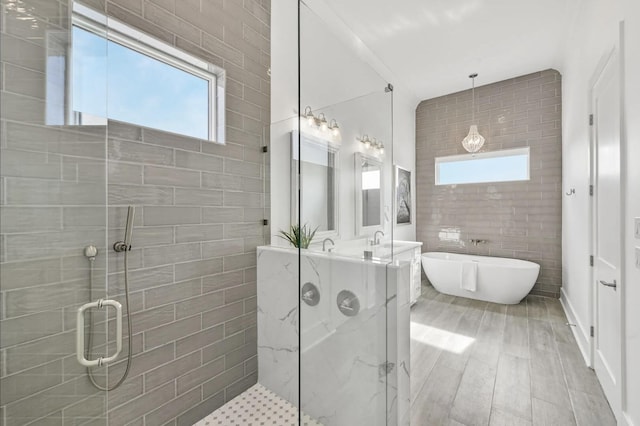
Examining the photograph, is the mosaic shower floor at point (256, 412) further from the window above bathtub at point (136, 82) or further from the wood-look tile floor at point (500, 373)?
the window above bathtub at point (136, 82)

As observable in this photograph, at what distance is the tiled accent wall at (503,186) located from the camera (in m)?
3.94

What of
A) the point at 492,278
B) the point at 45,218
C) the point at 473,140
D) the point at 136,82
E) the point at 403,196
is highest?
the point at 473,140

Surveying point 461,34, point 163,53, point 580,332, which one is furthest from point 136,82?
point 580,332

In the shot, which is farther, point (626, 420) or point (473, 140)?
point (473, 140)

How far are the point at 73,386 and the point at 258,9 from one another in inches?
103

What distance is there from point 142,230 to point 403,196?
3835 millimetres

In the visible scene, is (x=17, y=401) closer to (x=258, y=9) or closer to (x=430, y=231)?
(x=258, y=9)

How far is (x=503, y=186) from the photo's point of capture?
4.27 m

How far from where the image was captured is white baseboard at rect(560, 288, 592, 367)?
2202 mm

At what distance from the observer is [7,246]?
98 centimetres

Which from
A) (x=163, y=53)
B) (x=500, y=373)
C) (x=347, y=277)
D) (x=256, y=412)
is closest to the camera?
(x=347, y=277)

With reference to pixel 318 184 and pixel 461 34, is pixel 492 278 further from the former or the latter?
pixel 318 184

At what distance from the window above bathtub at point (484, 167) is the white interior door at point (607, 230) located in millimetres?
2122

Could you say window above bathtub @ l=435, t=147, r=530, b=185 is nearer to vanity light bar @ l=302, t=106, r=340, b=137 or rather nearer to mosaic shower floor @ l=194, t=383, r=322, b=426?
vanity light bar @ l=302, t=106, r=340, b=137
